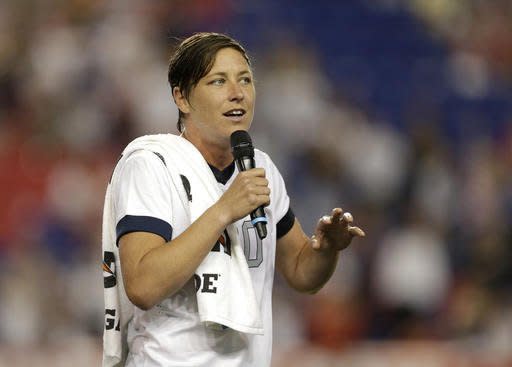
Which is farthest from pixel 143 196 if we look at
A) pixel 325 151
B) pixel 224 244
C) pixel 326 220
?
pixel 325 151

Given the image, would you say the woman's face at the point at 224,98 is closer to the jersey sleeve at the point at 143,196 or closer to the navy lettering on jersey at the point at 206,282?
the jersey sleeve at the point at 143,196

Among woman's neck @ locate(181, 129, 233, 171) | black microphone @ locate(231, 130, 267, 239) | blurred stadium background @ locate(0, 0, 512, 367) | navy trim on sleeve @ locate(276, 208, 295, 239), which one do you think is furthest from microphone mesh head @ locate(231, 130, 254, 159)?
blurred stadium background @ locate(0, 0, 512, 367)

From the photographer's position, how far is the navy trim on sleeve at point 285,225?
3.45 metres

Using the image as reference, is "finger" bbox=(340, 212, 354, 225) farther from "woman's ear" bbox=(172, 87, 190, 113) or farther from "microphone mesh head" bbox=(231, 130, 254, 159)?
"woman's ear" bbox=(172, 87, 190, 113)

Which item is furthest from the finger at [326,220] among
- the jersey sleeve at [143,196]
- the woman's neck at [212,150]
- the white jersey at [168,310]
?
the jersey sleeve at [143,196]

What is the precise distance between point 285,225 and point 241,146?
54cm

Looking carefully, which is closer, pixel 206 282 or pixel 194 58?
pixel 206 282

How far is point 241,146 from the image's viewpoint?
9.80 feet

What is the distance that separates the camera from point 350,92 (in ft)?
27.6

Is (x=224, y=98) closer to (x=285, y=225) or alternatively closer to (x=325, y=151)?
(x=285, y=225)

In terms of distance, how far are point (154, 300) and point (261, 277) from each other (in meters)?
0.46

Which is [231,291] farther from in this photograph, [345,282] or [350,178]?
[350,178]

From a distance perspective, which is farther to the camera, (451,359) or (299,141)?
(299,141)

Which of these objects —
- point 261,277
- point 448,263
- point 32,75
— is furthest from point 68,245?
point 261,277
